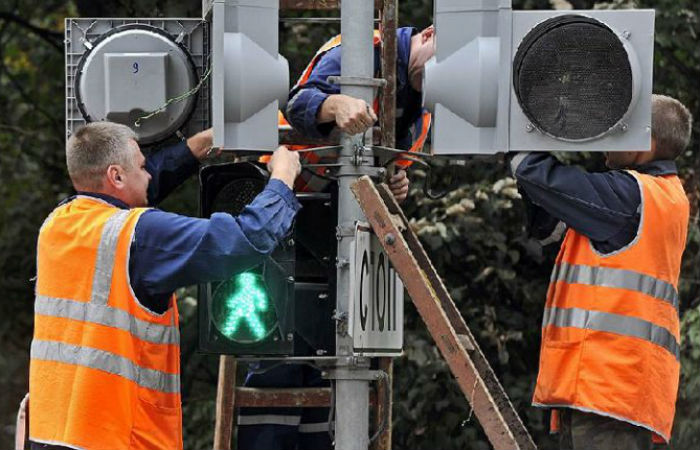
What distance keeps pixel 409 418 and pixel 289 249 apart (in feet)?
12.9

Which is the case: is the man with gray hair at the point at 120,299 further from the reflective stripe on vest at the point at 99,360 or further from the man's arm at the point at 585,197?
the man's arm at the point at 585,197

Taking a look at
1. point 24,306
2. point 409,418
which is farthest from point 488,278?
point 24,306

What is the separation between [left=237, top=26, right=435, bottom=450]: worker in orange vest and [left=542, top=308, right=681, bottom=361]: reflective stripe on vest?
845 millimetres

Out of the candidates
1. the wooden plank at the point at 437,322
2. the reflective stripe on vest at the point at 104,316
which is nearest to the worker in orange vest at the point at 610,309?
the wooden plank at the point at 437,322

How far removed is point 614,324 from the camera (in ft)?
18.4

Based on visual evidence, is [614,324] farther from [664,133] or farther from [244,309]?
[244,309]

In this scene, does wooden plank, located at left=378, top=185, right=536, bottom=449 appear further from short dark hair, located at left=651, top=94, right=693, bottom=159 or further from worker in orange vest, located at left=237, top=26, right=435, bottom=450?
short dark hair, located at left=651, top=94, right=693, bottom=159

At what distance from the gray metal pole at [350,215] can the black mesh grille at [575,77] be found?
51cm

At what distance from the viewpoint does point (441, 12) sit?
5137mm

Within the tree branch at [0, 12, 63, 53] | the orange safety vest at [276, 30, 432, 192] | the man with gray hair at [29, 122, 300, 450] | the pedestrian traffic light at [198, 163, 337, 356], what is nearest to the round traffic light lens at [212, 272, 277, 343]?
the pedestrian traffic light at [198, 163, 337, 356]

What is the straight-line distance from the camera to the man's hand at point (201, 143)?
571cm

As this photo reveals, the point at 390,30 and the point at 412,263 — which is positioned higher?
the point at 390,30

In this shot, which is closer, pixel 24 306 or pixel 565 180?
pixel 565 180

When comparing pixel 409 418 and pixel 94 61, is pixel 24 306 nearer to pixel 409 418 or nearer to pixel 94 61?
pixel 409 418
